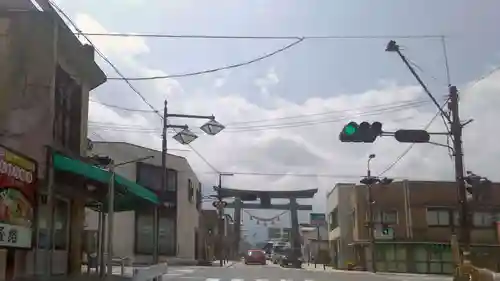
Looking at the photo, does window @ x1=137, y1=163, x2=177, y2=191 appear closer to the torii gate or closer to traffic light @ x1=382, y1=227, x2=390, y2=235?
traffic light @ x1=382, y1=227, x2=390, y2=235

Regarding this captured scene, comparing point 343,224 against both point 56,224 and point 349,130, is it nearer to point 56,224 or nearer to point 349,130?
point 56,224

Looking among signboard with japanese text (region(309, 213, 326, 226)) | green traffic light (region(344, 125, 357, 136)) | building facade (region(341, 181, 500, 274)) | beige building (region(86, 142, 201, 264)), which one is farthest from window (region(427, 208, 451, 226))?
green traffic light (region(344, 125, 357, 136))

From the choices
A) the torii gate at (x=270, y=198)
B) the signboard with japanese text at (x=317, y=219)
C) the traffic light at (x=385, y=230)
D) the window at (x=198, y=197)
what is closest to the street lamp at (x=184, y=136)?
the traffic light at (x=385, y=230)

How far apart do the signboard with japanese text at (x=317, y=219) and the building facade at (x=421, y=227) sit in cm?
3159

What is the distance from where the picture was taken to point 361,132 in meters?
16.5

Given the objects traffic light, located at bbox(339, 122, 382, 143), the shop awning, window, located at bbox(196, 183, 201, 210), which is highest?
window, located at bbox(196, 183, 201, 210)

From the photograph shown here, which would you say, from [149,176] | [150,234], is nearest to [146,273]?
[150,234]

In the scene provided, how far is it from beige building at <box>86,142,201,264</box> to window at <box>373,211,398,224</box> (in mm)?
15782

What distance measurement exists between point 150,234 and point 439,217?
75.0 ft

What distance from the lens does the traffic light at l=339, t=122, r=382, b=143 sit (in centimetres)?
1612

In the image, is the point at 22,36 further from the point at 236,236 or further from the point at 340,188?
the point at 236,236

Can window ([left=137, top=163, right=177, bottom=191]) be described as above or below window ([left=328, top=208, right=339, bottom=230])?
above

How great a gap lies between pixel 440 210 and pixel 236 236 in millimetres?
45680

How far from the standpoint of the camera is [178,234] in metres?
50.9
